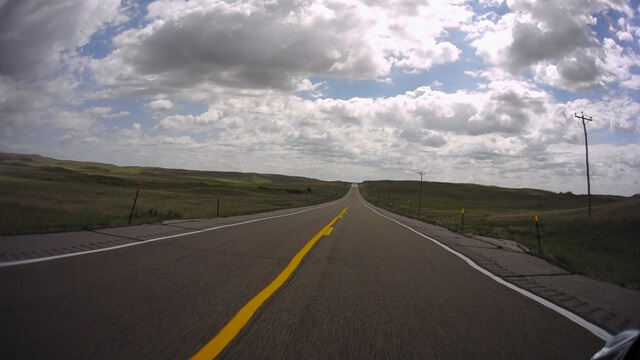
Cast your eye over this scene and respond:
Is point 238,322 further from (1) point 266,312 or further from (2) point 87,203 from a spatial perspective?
(2) point 87,203

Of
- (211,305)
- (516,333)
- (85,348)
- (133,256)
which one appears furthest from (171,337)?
(133,256)

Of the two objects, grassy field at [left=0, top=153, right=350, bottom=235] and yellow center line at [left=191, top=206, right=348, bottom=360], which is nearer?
yellow center line at [left=191, top=206, right=348, bottom=360]

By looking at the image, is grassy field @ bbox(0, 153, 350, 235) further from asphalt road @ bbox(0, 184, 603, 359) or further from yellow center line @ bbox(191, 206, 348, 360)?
yellow center line @ bbox(191, 206, 348, 360)

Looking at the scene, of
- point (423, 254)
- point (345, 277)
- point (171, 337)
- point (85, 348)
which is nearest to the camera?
point (85, 348)

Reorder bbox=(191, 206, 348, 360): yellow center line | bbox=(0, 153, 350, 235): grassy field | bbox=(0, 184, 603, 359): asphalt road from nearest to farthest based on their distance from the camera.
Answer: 1. bbox=(191, 206, 348, 360): yellow center line
2. bbox=(0, 184, 603, 359): asphalt road
3. bbox=(0, 153, 350, 235): grassy field

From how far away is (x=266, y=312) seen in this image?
188 inches

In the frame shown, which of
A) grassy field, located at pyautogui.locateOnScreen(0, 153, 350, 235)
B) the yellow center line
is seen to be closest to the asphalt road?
the yellow center line

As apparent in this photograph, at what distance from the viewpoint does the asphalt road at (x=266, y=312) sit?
12.1ft

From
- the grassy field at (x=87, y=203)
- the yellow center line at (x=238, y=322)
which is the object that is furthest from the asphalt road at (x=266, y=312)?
the grassy field at (x=87, y=203)

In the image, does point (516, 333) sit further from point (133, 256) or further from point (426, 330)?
point (133, 256)

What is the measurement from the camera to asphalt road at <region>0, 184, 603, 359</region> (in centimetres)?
370

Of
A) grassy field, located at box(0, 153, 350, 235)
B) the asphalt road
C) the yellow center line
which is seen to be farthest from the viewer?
grassy field, located at box(0, 153, 350, 235)

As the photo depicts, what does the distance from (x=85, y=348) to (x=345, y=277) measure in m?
4.37

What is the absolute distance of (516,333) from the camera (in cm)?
445
